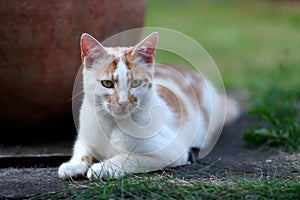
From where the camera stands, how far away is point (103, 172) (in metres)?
2.64

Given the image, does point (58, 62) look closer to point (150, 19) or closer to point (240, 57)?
point (240, 57)

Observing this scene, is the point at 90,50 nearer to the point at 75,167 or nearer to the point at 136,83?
the point at 136,83

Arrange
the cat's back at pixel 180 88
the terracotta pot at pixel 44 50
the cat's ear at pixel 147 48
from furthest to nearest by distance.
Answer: the cat's back at pixel 180 88 → the terracotta pot at pixel 44 50 → the cat's ear at pixel 147 48

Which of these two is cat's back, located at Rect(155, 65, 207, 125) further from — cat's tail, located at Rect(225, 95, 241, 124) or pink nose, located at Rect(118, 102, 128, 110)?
pink nose, located at Rect(118, 102, 128, 110)

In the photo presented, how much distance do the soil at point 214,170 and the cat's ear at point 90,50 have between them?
550mm

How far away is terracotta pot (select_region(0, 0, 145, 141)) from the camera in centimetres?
327

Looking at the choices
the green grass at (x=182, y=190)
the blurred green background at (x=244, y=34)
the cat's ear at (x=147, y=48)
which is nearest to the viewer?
the green grass at (x=182, y=190)

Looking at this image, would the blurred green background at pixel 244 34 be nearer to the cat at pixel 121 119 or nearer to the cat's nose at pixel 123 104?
the cat at pixel 121 119

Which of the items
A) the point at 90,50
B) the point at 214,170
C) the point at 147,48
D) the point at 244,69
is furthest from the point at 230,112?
the point at 244,69

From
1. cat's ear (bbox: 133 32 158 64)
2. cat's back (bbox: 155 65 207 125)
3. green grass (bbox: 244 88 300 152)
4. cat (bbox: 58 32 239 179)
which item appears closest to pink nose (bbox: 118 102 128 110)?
cat (bbox: 58 32 239 179)

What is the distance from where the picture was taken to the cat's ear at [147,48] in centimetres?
278

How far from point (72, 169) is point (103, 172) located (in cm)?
16

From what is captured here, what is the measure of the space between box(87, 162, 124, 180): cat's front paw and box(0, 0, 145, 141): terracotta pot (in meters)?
0.90

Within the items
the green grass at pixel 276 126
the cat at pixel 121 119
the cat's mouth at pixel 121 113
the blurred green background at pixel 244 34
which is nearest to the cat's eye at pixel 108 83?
the cat at pixel 121 119
